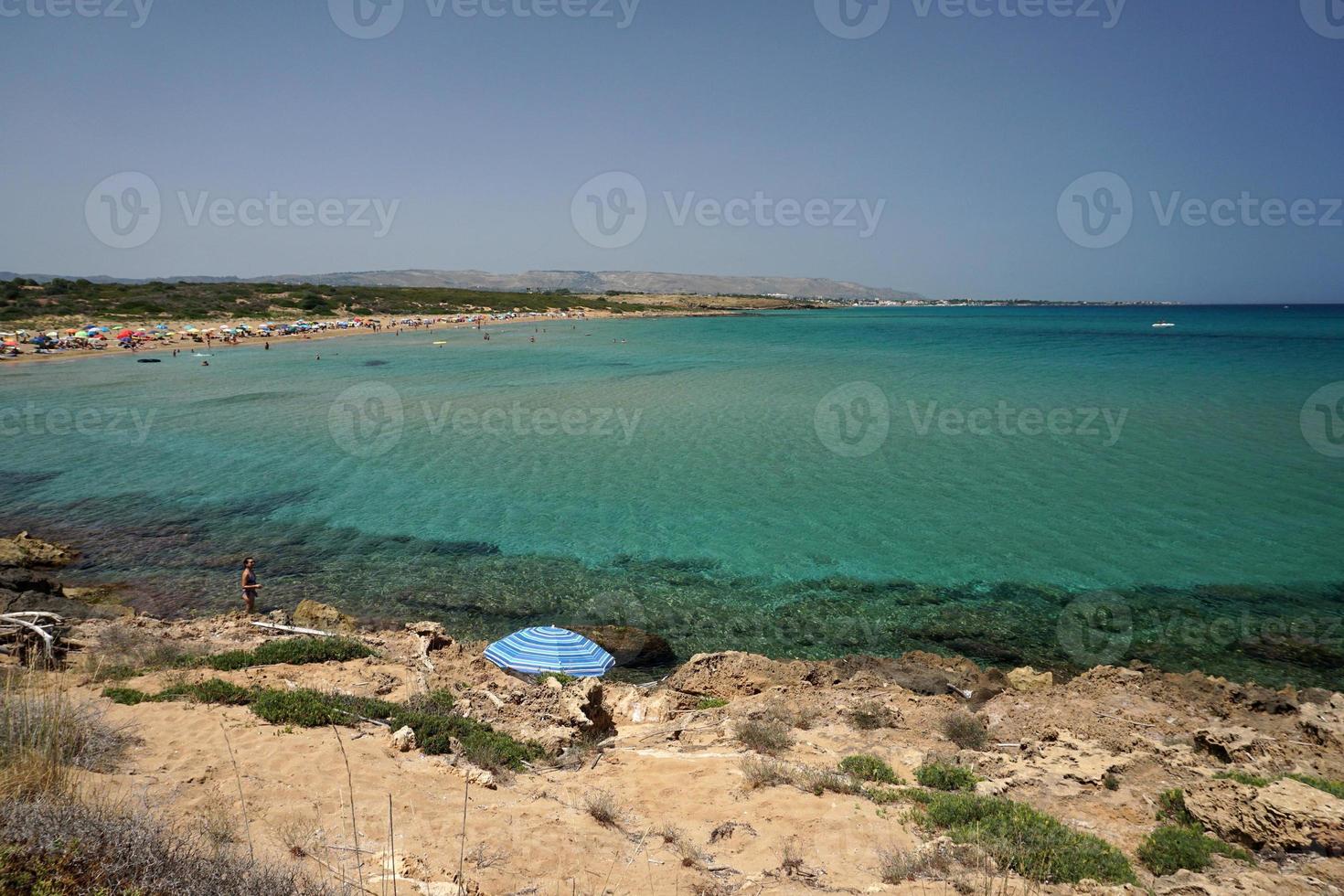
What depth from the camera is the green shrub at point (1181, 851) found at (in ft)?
16.9

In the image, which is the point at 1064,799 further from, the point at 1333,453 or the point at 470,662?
the point at 1333,453

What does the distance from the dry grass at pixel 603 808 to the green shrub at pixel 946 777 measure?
3328 mm

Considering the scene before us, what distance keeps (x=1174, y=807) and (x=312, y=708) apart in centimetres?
896

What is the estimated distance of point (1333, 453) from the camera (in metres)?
23.0

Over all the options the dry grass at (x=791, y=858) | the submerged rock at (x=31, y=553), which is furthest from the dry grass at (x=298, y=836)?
the submerged rock at (x=31, y=553)

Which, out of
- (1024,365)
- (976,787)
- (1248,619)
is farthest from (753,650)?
(1024,365)

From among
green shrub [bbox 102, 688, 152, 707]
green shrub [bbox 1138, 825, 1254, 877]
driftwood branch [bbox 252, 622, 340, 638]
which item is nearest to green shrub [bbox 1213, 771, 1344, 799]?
green shrub [bbox 1138, 825, 1254, 877]

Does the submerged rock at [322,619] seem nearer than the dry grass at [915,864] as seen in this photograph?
No

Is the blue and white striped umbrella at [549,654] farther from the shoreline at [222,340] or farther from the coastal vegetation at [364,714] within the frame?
the shoreline at [222,340]

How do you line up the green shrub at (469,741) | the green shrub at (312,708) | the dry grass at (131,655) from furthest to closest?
the dry grass at (131,655) → the green shrub at (312,708) → the green shrub at (469,741)

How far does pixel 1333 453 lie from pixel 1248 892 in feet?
88.4

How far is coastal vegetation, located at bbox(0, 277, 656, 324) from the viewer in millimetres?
69688

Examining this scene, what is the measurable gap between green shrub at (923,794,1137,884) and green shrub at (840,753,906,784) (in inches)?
31.2

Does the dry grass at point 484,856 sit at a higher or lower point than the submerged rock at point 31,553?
higher
